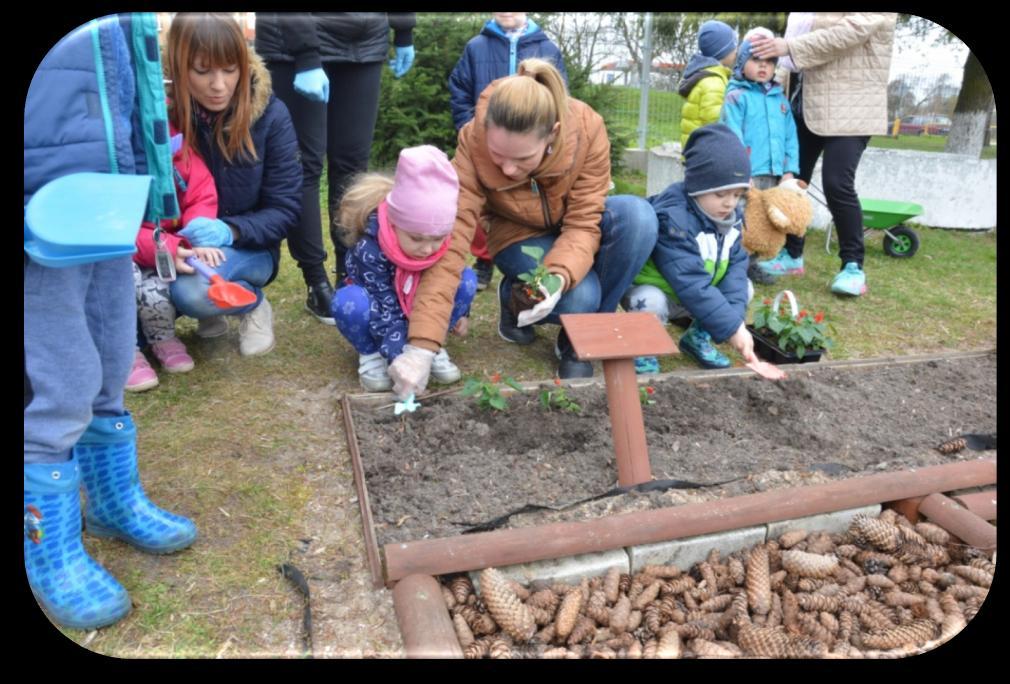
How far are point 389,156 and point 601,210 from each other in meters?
3.83

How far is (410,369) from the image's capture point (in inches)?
99.7

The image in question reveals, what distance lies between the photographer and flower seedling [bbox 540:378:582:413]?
2.64 metres

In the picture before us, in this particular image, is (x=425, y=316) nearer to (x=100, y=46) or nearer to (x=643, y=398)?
(x=643, y=398)

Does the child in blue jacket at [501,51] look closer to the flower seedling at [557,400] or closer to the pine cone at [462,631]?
the flower seedling at [557,400]

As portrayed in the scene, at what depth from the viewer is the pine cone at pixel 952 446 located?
255 cm

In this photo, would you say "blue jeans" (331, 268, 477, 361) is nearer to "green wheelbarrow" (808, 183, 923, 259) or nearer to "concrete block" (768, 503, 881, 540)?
"concrete block" (768, 503, 881, 540)

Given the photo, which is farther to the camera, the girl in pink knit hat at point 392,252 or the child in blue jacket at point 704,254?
the child in blue jacket at point 704,254

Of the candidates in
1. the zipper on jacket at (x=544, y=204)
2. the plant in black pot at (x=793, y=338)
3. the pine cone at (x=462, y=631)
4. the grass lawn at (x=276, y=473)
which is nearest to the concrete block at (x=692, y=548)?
the pine cone at (x=462, y=631)

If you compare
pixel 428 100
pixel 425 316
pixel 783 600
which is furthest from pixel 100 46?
pixel 428 100

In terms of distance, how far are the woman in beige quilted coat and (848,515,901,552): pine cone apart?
2.52 m

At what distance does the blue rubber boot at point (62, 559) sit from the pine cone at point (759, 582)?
4.66ft

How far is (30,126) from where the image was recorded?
4.62 ft

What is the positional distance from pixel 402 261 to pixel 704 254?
122 centimetres

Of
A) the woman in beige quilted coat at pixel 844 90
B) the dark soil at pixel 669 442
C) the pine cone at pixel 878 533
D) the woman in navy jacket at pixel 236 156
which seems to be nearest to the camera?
the pine cone at pixel 878 533
